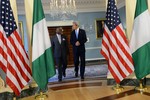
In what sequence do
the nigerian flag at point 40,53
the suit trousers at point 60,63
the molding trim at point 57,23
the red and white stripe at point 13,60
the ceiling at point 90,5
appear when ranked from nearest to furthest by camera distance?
the red and white stripe at point 13,60 < the nigerian flag at point 40,53 < the suit trousers at point 60,63 < the ceiling at point 90,5 < the molding trim at point 57,23

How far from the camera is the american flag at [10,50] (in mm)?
3658

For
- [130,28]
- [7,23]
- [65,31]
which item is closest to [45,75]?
[7,23]

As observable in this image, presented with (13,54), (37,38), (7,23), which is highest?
(7,23)

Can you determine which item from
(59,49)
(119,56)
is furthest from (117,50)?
(59,49)

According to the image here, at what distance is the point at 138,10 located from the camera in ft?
13.6

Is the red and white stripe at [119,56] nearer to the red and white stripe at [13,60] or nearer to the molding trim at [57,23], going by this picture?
the red and white stripe at [13,60]

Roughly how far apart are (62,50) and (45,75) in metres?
2.19

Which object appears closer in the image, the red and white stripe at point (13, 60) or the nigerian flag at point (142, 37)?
the red and white stripe at point (13, 60)

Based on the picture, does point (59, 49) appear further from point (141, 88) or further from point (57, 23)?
point (57, 23)

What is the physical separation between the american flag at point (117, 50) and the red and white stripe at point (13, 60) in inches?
70.2

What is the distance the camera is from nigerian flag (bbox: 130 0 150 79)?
4.12 metres

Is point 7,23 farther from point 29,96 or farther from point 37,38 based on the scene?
point 29,96

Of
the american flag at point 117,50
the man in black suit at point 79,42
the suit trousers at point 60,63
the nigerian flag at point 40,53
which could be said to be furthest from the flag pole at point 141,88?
the suit trousers at point 60,63

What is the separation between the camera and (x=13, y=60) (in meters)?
3.69
